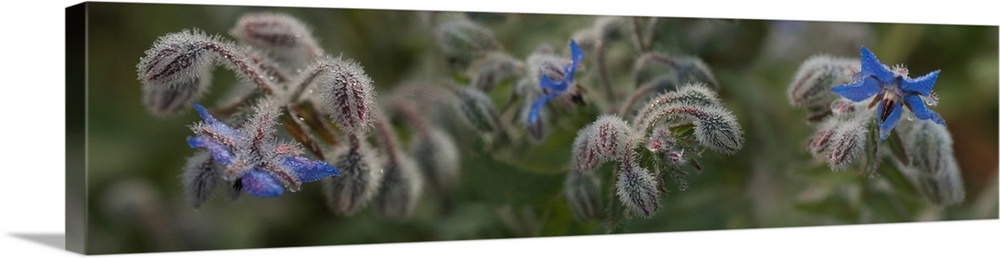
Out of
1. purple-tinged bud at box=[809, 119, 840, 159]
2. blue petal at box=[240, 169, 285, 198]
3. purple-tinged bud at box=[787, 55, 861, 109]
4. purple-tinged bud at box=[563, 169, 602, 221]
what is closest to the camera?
blue petal at box=[240, 169, 285, 198]

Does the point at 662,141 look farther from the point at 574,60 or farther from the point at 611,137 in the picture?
the point at 574,60

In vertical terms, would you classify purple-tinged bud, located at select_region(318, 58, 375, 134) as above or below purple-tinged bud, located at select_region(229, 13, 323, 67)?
below

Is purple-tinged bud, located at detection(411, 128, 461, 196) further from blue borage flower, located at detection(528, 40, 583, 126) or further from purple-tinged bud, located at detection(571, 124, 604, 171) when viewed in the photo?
purple-tinged bud, located at detection(571, 124, 604, 171)

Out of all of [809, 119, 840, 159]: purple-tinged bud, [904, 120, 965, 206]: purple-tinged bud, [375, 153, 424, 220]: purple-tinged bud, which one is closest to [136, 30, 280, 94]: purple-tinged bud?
[375, 153, 424, 220]: purple-tinged bud

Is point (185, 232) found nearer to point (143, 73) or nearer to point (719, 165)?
point (143, 73)

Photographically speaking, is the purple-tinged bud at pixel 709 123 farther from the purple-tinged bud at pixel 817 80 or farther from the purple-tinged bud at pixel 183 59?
the purple-tinged bud at pixel 183 59

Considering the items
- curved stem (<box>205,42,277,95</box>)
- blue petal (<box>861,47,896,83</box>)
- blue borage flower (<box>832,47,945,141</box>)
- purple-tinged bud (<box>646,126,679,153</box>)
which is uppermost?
curved stem (<box>205,42,277,95</box>)
